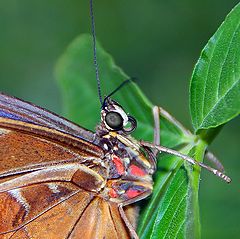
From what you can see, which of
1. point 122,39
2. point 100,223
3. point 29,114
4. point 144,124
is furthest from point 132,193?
point 122,39

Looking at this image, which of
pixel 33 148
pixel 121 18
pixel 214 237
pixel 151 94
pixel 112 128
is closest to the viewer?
pixel 33 148

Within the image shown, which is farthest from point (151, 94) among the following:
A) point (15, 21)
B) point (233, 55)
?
point (233, 55)

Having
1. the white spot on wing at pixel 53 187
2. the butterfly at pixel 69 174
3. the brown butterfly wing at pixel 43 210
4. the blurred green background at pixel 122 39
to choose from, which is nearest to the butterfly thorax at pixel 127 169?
the butterfly at pixel 69 174

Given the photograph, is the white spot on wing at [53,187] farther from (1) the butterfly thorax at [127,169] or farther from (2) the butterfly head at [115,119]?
(2) the butterfly head at [115,119]

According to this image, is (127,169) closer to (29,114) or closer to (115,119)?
(115,119)

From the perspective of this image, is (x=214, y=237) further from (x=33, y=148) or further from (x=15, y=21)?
(x=15, y=21)

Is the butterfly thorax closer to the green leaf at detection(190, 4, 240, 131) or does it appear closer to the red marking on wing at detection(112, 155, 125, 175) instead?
the red marking on wing at detection(112, 155, 125, 175)
